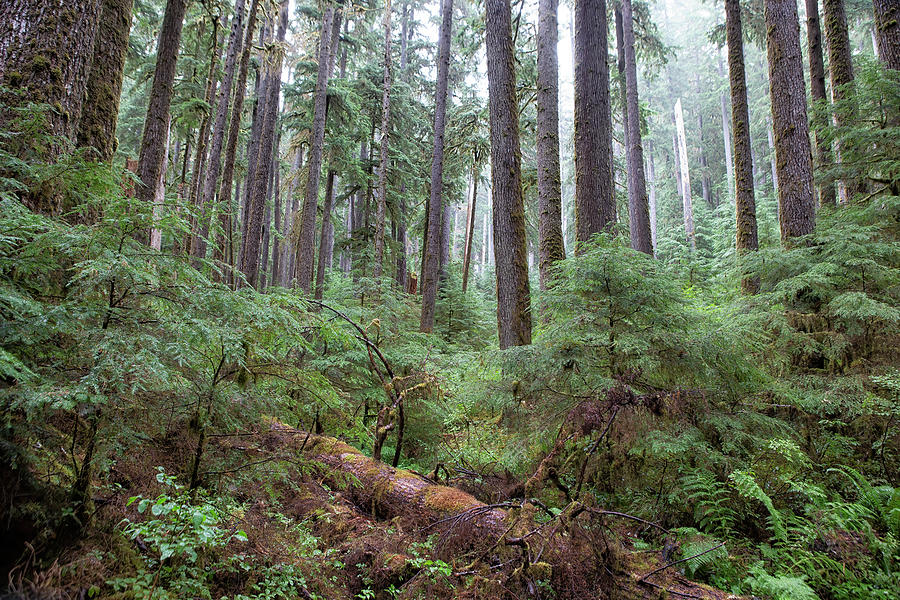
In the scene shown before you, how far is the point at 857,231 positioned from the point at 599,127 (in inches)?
156

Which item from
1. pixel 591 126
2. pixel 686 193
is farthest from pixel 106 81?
pixel 686 193

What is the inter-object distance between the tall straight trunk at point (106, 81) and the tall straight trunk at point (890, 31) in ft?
43.0

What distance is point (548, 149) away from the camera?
9594 mm

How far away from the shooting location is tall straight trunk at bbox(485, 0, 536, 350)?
689 centimetres

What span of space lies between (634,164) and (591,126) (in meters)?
9.86

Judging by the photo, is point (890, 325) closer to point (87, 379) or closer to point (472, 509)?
point (472, 509)

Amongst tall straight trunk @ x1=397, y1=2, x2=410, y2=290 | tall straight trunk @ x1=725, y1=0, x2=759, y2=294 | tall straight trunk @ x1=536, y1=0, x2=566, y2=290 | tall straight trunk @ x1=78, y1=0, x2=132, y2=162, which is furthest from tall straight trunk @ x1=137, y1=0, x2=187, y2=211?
tall straight trunk @ x1=725, y1=0, x2=759, y2=294

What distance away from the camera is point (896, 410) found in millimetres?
4277

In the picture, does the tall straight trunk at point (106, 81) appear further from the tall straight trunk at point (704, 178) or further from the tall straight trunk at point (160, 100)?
the tall straight trunk at point (704, 178)

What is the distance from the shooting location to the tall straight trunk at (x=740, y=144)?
366 inches

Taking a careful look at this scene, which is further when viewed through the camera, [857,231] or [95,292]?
[857,231]

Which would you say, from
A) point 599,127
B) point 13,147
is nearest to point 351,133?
point 599,127

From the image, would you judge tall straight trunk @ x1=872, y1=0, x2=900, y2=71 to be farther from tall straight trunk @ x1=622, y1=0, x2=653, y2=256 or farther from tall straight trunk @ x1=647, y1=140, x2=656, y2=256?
tall straight trunk @ x1=647, y1=140, x2=656, y2=256

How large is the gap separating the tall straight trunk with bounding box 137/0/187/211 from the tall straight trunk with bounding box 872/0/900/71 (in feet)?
45.4
